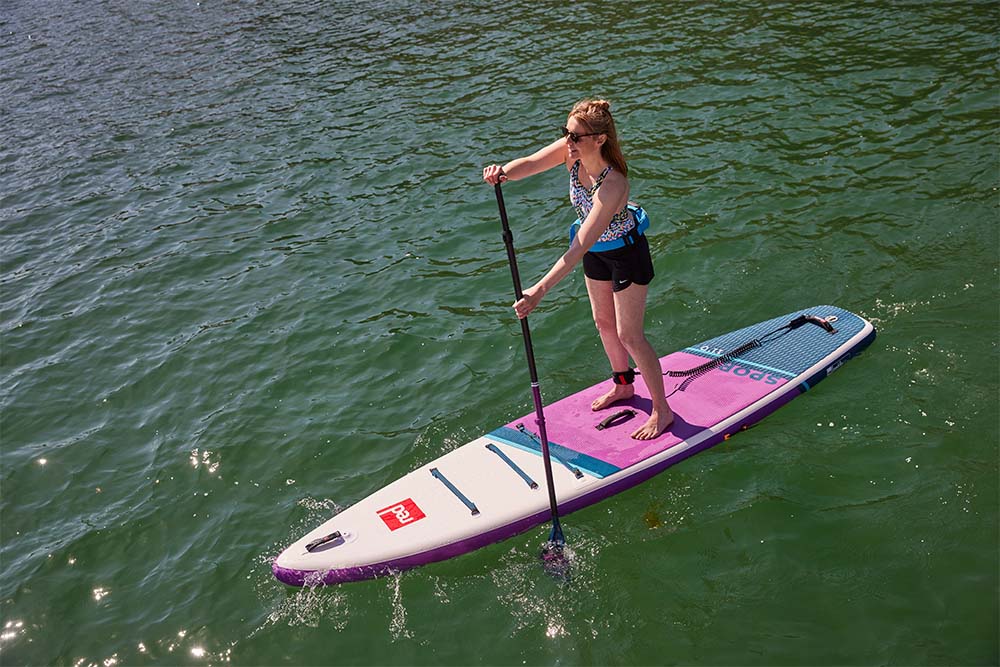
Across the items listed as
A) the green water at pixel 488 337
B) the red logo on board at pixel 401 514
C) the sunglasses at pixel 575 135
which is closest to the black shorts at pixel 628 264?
the sunglasses at pixel 575 135

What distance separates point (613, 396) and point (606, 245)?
1672mm

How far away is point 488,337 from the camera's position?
9.33 m

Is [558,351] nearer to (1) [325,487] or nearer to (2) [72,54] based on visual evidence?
(1) [325,487]

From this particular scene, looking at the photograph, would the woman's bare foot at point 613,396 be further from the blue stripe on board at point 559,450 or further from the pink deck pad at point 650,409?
the blue stripe on board at point 559,450

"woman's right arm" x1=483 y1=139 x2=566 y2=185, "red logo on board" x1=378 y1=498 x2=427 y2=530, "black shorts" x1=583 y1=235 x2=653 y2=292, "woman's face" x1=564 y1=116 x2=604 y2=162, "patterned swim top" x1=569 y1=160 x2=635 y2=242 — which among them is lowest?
"red logo on board" x1=378 y1=498 x2=427 y2=530

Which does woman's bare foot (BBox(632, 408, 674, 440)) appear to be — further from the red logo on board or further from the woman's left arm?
the red logo on board

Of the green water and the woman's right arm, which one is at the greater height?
the woman's right arm

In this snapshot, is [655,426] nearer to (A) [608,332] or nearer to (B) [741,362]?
(A) [608,332]

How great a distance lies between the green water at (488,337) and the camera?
611cm

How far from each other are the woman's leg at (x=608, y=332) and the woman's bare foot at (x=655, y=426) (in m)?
0.45

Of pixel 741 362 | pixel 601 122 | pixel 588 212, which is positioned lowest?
pixel 741 362

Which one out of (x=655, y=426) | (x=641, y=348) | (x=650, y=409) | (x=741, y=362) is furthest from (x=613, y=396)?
(x=741, y=362)

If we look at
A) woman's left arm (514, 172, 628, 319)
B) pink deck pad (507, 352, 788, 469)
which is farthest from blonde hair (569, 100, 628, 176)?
pink deck pad (507, 352, 788, 469)

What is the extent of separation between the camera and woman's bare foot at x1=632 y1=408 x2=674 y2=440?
23.9 feet
